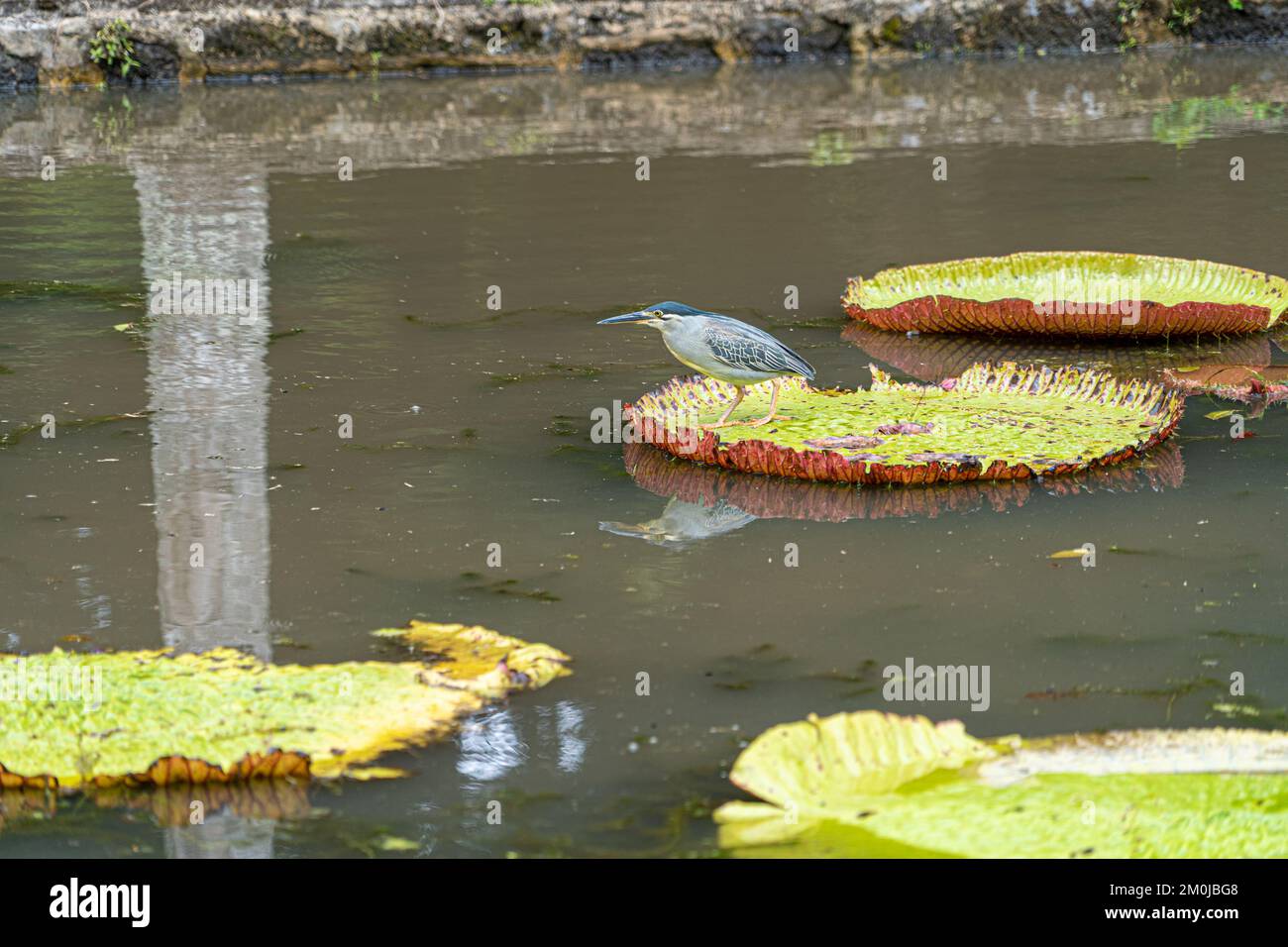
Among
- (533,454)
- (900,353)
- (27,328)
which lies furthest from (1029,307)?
(27,328)

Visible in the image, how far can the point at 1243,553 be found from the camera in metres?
4.03

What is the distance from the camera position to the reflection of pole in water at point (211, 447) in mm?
3680

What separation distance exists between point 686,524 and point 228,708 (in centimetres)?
154

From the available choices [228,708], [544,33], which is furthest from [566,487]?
[544,33]

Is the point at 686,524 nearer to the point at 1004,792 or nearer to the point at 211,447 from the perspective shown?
the point at 211,447

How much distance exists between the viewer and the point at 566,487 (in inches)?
186

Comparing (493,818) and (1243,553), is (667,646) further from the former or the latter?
(1243,553)

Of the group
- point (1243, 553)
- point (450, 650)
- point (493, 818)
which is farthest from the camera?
point (1243, 553)

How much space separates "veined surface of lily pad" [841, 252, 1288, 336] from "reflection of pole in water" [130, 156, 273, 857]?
242 centimetres

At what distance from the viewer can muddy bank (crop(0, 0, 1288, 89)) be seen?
15852 millimetres

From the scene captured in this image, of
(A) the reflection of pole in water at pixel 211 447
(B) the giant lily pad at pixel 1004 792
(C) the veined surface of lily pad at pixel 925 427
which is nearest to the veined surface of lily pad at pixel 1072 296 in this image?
(C) the veined surface of lily pad at pixel 925 427

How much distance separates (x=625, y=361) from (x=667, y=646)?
104 inches

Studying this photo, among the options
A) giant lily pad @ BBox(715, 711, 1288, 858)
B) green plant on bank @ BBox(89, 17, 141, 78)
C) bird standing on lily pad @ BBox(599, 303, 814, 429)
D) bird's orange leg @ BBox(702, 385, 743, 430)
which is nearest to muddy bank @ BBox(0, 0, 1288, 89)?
green plant on bank @ BBox(89, 17, 141, 78)
